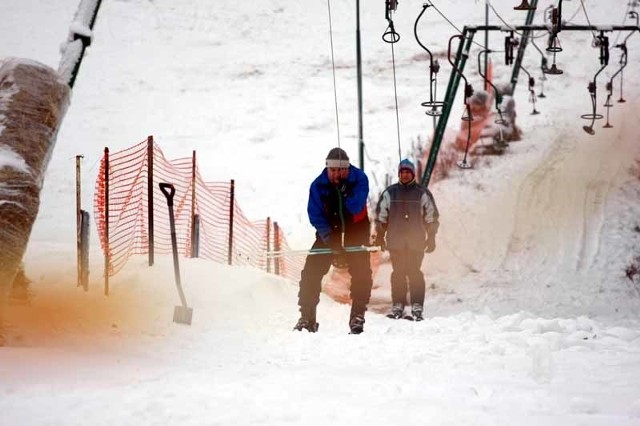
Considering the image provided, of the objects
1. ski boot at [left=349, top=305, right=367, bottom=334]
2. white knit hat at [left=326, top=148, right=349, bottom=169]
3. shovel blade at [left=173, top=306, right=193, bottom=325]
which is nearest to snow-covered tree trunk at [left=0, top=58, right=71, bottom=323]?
shovel blade at [left=173, top=306, right=193, bottom=325]

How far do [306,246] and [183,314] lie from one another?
532 inches

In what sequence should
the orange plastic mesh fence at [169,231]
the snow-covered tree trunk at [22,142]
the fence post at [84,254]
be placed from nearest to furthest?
1. the snow-covered tree trunk at [22,142]
2. the fence post at [84,254]
3. the orange plastic mesh fence at [169,231]

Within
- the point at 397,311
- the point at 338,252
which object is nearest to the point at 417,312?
the point at 397,311

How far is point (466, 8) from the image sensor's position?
4075 centimetres

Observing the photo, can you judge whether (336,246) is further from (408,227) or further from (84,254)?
(84,254)

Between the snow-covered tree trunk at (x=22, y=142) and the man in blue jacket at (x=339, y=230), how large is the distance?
243cm

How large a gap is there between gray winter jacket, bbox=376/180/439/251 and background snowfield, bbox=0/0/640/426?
1146 millimetres

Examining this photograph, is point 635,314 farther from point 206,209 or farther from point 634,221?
point 206,209

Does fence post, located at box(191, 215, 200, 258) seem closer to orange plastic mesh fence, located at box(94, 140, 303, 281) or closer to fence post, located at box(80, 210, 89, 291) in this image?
orange plastic mesh fence, located at box(94, 140, 303, 281)

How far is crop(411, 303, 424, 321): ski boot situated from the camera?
9.07 metres

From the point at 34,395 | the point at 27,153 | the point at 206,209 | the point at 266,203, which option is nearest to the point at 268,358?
the point at 34,395

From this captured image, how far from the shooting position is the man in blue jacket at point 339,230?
768 centimetres

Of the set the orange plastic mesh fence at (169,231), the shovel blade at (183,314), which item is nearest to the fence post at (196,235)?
the orange plastic mesh fence at (169,231)

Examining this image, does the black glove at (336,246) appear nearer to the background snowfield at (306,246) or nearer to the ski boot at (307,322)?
the ski boot at (307,322)
